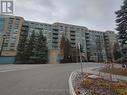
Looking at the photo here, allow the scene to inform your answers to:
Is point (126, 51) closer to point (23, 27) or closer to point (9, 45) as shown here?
point (9, 45)

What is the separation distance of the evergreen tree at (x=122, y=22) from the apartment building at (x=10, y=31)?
37993mm

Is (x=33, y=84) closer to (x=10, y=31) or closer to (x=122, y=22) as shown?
(x=122, y=22)

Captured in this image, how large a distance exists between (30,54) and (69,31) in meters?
31.1

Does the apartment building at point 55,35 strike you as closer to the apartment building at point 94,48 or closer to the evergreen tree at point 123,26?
the apartment building at point 94,48

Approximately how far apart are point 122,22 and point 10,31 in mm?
44197

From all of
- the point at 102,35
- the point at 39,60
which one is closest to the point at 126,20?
the point at 39,60

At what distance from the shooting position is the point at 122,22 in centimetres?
1446

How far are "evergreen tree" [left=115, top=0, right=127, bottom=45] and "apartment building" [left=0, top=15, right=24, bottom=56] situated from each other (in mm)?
37993

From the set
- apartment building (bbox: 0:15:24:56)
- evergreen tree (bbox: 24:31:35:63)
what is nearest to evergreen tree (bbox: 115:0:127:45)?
evergreen tree (bbox: 24:31:35:63)

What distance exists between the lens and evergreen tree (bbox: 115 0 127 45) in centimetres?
1417

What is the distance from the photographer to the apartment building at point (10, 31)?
43.0m

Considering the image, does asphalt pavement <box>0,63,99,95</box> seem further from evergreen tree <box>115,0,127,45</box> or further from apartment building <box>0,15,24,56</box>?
apartment building <box>0,15,24,56</box>

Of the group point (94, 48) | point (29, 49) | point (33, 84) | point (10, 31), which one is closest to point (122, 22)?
point (33, 84)

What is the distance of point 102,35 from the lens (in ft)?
246
